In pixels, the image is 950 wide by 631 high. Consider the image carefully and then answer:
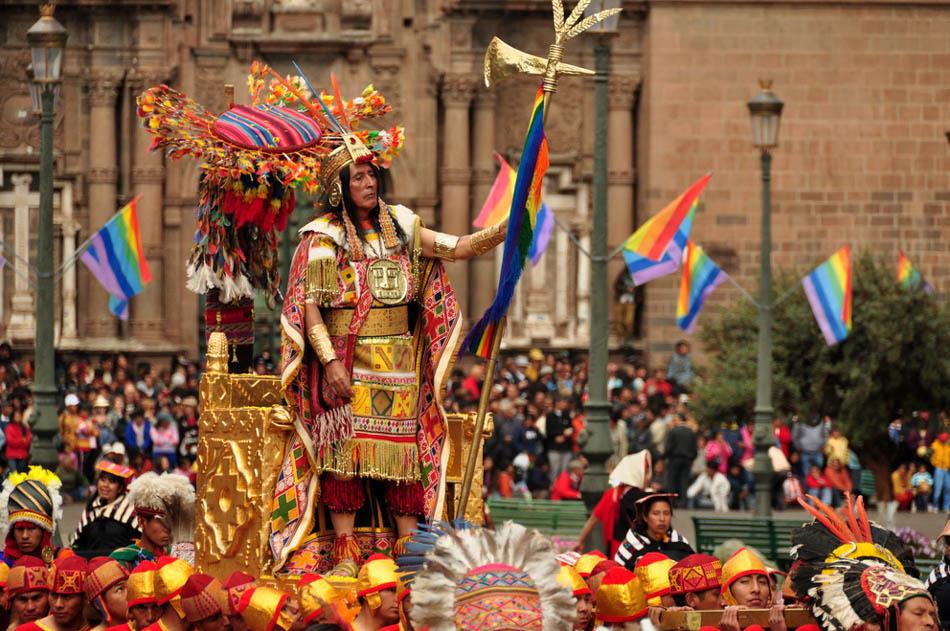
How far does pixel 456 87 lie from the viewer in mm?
39594

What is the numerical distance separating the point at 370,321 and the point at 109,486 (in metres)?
3.25

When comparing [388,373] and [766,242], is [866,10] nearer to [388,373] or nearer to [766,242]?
[766,242]

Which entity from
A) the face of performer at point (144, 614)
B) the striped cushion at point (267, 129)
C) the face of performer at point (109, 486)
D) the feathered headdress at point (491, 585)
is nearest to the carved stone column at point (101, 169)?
the face of performer at point (109, 486)

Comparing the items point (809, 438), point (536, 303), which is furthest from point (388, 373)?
point (536, 303)

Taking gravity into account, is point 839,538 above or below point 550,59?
below

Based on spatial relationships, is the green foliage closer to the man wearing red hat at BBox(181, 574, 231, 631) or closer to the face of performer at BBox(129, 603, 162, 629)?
the face of performer at BBox(129, 603, 162, 629)

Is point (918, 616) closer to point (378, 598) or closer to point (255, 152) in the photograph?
point (378, 598)

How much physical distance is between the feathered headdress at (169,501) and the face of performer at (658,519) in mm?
2751

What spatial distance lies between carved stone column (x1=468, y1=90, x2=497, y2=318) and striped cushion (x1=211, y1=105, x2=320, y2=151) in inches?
1041

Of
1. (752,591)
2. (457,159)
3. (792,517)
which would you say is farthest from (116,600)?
(457,159)

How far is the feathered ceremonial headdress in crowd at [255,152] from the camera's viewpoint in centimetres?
1291

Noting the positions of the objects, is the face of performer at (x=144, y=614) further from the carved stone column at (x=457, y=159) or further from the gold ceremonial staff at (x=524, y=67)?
the carved stone column at (x=457, y=159)

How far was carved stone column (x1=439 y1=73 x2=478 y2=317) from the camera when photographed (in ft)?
129

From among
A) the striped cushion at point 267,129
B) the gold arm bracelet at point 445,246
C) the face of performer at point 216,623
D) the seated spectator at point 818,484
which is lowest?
the seated spectator at point 818,484
